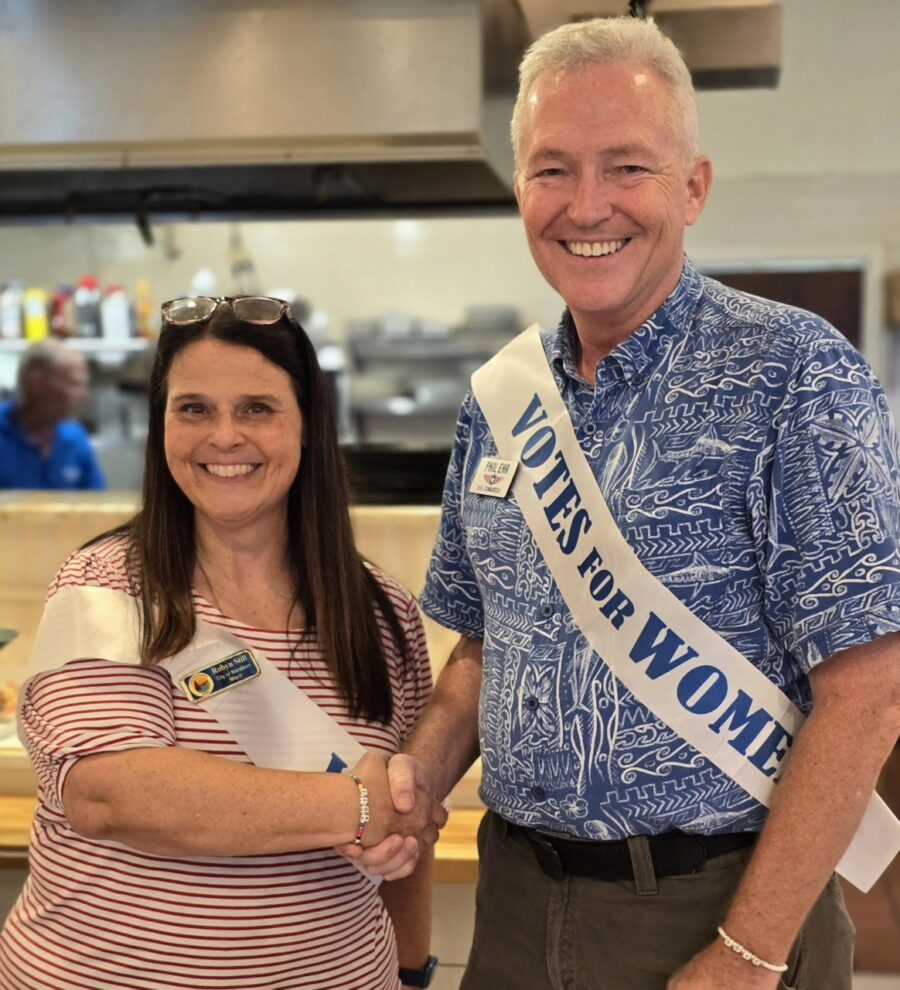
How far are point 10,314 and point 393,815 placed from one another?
5941 mm

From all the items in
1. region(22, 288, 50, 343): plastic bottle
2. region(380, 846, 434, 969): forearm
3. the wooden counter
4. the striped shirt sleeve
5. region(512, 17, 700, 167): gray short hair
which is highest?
region(512, 17, 700, 167): gray short hair

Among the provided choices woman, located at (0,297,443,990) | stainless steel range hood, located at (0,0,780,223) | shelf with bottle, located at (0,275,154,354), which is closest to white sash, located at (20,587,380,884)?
woman, located at (0,297,443,990)

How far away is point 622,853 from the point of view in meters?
1.37

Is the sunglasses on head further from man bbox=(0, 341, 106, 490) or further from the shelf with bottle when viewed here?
the shelf with bottle

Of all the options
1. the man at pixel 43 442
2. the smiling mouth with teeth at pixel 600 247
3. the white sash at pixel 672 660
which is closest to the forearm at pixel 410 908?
the white sash at pixel 672 660

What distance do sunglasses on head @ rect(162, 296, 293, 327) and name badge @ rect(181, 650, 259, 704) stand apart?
17.1 inches

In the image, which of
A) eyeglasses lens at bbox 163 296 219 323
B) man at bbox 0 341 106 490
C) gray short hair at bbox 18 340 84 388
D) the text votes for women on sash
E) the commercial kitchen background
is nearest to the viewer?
the text votes for women on sash

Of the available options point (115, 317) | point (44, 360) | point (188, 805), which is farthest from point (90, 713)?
point (115, 317)

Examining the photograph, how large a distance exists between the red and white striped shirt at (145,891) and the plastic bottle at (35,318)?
5.64 metres

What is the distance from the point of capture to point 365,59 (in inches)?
116

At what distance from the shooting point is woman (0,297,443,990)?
54.9 inches

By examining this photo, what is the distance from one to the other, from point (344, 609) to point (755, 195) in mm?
5471

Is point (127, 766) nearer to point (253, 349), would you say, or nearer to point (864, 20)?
point (253, 349)

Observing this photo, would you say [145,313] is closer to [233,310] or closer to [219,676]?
[233,310]
